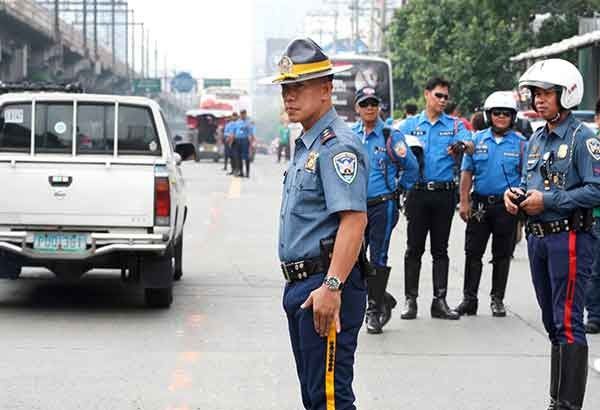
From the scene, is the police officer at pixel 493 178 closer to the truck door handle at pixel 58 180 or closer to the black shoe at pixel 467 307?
the black shoe at pixel 467 307

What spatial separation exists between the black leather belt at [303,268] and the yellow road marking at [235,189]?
23178 mm

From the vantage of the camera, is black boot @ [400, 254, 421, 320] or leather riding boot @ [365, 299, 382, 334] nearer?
leather riding boot @ [365, 299, 382, 334]

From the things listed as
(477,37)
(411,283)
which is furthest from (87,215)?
(477,37)

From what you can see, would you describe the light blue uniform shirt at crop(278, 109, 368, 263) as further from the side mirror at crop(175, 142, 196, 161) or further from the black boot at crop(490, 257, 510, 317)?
the side mirror at crop(175, 142, 196, 161)

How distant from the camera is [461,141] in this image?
1122 centimetres

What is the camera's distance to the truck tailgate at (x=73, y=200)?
37.8ft

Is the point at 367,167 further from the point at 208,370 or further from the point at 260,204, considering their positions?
the point at 260,204

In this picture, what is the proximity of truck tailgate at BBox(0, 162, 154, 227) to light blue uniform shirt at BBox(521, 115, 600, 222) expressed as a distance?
4.75 meters

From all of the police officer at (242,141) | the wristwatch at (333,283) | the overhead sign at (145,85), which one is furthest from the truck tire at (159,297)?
the overhead sign at (145,85)

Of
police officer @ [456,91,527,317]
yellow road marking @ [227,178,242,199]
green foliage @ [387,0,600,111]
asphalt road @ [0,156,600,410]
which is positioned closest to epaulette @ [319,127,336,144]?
asphalt road @ [0,156,600,410]

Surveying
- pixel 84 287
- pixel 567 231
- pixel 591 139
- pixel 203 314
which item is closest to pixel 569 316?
pixel 567 231

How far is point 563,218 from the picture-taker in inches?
290

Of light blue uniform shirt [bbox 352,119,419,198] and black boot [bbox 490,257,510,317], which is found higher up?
light blue uniform shirt [bbox 352,119,419,198]

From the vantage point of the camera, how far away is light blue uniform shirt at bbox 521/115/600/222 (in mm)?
7301
